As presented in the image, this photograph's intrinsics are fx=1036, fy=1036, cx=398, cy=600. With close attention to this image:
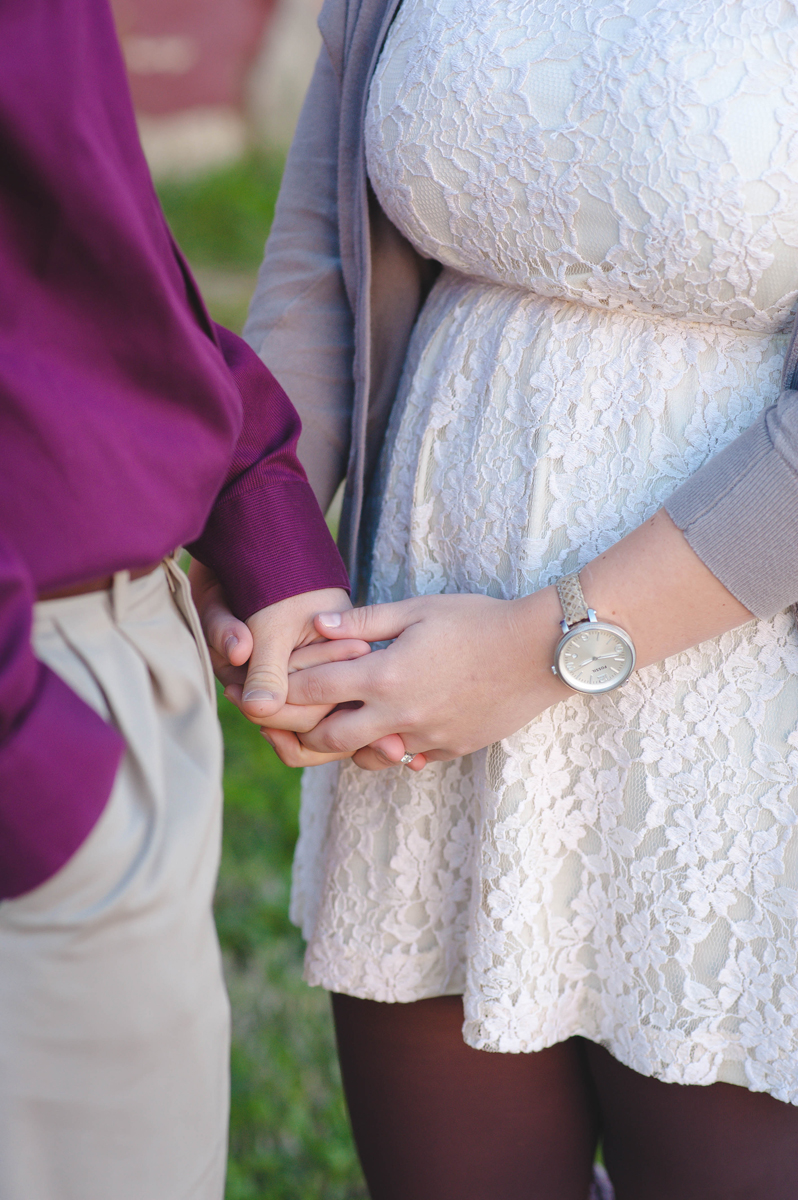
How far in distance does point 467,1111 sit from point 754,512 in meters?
0.83

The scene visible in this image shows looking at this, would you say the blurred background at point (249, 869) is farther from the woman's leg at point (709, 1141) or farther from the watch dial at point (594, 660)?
the watch dial at point (594, 660)

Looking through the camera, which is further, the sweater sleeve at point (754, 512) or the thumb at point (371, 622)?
the thumb at point (371, 622)

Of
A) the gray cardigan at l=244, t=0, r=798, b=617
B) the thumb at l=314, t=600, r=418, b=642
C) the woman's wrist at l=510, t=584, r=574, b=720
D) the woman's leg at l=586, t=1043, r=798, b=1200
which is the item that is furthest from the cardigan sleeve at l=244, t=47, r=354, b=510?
the woman's leg at l=586, t=1043, r=798, b=1200

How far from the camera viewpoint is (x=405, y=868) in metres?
1.26

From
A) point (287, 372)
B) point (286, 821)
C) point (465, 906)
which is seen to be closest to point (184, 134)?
point (286, 821)

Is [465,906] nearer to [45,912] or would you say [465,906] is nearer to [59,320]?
[45,912]

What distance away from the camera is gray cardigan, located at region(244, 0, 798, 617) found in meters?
1.28

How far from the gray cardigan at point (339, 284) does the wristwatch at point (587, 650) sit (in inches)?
15.4

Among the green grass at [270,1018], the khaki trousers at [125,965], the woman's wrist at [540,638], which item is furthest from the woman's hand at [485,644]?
Result: the green grass at [270,1018]

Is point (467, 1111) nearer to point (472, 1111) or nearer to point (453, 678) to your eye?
point (472, 1111)

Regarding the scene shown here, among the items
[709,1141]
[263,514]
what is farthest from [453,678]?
[709,1141]

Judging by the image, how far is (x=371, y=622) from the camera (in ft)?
3.77

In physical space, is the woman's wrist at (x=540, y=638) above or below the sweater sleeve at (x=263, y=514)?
below

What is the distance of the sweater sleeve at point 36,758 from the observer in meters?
0.70
